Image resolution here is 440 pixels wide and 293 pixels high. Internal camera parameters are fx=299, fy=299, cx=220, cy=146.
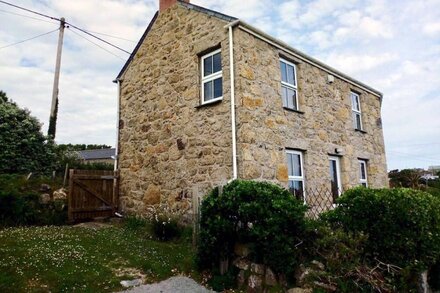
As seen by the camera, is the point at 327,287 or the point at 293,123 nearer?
the point at 327,287

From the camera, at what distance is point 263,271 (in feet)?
16.0

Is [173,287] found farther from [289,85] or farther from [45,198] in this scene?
[289,85]

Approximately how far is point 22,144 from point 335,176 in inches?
485

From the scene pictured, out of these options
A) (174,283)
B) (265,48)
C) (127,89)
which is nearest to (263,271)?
(174,283)

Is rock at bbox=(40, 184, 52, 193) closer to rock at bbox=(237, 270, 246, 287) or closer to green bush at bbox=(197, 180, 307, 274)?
green bush at bbox=(197, 180, 307, 274)

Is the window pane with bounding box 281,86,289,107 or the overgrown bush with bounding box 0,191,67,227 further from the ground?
the window pane with bounding box 281,86,289,107

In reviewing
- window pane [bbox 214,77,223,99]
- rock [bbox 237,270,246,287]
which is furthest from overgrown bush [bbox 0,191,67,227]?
rock [bbox 237,270,246,287]

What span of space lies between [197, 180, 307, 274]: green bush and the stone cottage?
4.23 ft

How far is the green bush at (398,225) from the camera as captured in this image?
187 inches

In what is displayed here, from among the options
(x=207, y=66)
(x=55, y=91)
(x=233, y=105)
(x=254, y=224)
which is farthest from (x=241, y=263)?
(x=55, y=91)

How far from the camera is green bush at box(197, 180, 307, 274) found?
471 cm

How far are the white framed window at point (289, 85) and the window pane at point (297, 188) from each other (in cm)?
229

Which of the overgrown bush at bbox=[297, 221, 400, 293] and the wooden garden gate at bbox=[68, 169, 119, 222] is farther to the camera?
the wooden garden gate at bbox=[68, 169, 119, 222]

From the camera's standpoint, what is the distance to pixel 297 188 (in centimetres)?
889
